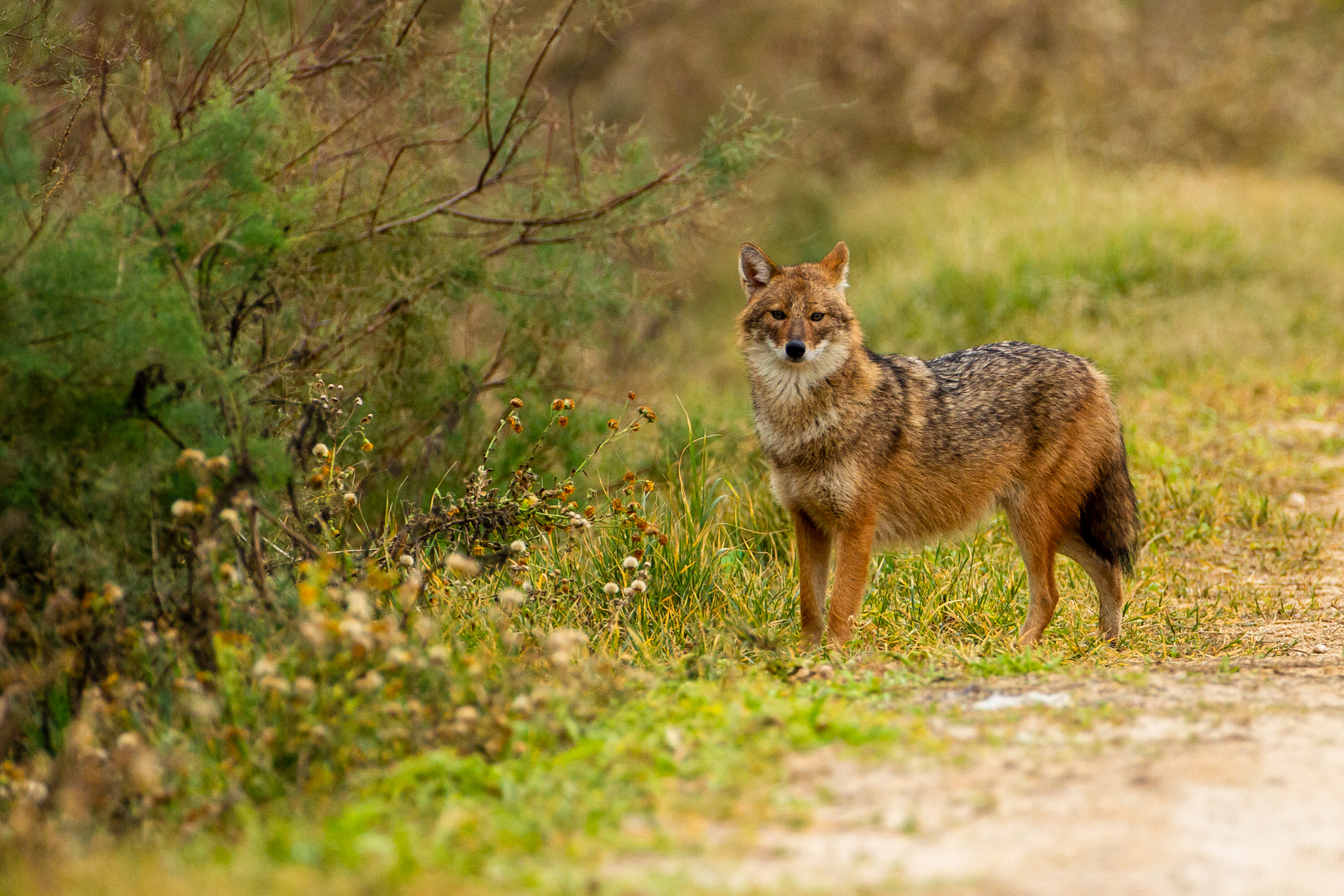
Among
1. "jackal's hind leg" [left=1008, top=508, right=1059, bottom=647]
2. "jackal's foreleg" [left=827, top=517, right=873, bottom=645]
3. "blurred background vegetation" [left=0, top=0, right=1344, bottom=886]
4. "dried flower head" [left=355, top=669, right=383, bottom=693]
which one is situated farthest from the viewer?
"jackal's hind leg" [left=1008, top=508, right=1059, bottom=647]

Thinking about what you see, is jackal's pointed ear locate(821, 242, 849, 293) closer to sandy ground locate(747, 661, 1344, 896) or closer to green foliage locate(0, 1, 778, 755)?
green foliage locate(0, 1, 778, 755)

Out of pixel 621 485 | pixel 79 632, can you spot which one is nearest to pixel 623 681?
pixel 79 632

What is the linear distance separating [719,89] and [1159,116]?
6225 mm

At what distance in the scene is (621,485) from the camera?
6848mm

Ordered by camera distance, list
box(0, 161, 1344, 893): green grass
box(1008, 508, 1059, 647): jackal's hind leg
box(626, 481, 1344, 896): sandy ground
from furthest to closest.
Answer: box(1008, 508, 1059, 647): jackal's hind leg < box(0, 161, 1344, 893): green grass < box(626, 481, 1344, 896): sandy ground

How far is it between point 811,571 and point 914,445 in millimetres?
725

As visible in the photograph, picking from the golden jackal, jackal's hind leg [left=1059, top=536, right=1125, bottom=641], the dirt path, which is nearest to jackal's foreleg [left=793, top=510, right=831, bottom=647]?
the golden jackal

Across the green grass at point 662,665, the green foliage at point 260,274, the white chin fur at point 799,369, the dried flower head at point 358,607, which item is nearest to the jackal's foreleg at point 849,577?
the green grass at point 662,665

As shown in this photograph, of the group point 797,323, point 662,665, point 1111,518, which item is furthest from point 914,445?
point 662,665

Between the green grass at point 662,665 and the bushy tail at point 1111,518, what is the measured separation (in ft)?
1.13

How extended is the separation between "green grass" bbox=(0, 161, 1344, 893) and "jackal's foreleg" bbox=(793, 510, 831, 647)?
176 millimetres

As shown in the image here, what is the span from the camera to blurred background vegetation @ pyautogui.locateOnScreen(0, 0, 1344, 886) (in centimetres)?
409

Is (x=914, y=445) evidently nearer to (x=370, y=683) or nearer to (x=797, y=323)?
(x=797, y=323)

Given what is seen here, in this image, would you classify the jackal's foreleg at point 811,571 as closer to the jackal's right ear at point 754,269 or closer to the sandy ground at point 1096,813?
the jackal's right ear at point 754,269
